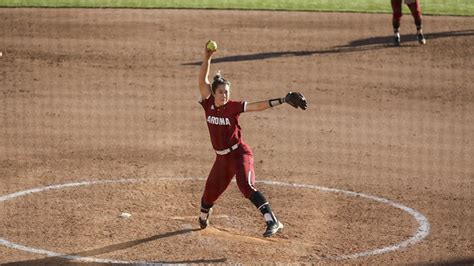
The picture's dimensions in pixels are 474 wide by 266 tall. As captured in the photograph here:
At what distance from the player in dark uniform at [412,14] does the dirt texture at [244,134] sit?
0.39 m

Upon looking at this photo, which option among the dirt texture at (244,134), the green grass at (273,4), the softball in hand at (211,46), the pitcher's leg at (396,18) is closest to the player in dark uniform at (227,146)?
the softball in hand at (211,46)

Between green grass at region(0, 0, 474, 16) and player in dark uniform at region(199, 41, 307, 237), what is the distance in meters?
17.6

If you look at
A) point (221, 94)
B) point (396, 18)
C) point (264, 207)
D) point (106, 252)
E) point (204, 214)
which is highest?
point (396, 18)

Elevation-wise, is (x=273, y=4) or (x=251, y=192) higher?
(x=273, y=4)

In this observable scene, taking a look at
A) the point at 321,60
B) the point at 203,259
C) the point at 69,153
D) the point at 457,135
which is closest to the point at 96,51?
the point at 321,60

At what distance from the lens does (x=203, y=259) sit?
496 inches

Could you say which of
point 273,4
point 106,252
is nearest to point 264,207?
point 106,252

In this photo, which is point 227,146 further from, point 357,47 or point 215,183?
point 357,47

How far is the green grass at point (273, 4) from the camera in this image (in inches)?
1212

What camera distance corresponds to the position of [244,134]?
65.0 ft

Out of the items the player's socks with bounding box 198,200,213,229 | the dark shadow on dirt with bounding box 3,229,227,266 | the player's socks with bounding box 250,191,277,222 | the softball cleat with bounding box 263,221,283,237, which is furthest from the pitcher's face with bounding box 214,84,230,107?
the dark shadow on dirt with bounding box 3,229,227,266

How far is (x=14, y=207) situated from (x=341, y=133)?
7766mm

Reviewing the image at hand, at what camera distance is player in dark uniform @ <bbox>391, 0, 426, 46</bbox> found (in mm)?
26312

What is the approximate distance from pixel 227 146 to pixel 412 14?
14.8m
